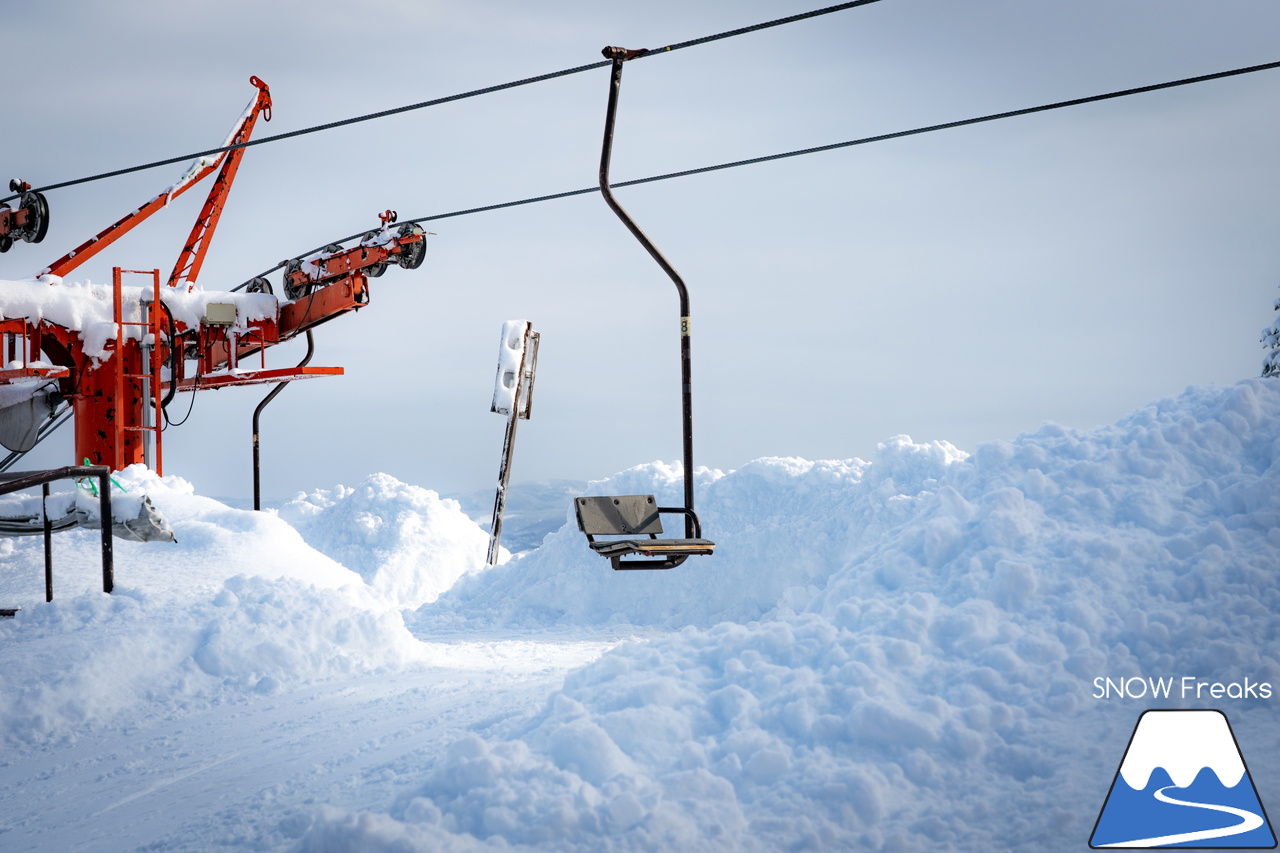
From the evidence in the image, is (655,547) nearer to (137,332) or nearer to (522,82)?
(522,82)

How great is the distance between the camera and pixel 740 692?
18.7 feet

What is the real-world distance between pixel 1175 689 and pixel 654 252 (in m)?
4.10

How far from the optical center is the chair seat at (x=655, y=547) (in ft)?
21.5

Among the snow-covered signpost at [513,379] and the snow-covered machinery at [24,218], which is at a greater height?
the snow-covered machinery at [24,218]

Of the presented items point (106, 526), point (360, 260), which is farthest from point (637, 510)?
point (360, 260)

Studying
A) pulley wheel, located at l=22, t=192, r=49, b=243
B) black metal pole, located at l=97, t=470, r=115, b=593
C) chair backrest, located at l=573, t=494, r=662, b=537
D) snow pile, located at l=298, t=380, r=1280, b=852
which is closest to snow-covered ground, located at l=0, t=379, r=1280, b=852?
snow pile, located at l=298, t=380, r=1280, b=852

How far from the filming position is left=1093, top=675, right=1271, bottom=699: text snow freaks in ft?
18.5

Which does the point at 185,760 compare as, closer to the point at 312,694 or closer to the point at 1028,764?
the point at 312,694

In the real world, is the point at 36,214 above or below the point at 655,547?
above

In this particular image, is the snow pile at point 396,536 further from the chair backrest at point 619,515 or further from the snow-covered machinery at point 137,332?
the chair backrest at point 619,515

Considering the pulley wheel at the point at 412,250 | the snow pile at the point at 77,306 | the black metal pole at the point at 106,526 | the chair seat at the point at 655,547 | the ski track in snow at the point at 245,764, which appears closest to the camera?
the ski track in snow at the point at 245,764

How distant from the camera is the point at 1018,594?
6449 mm

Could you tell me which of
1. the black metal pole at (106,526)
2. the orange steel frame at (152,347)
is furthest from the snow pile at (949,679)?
the orange steel frame at (152,347)

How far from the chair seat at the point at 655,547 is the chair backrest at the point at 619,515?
23cm
